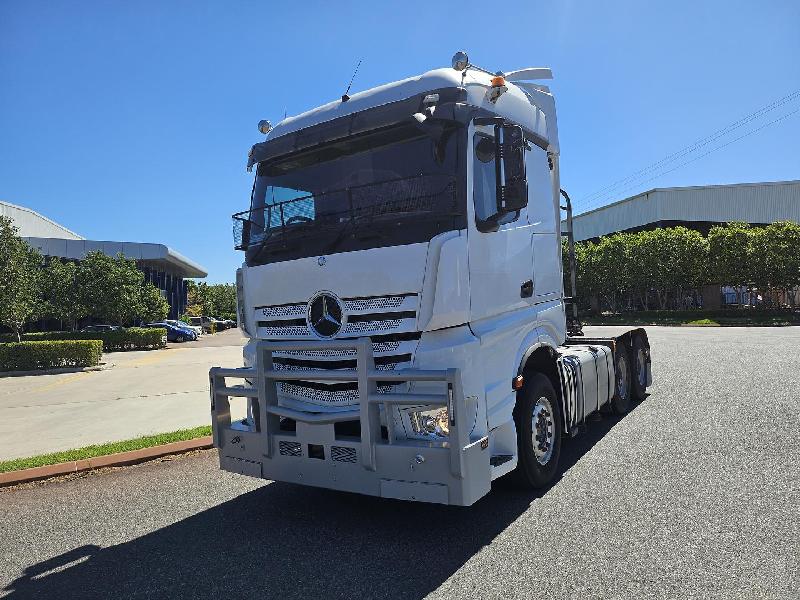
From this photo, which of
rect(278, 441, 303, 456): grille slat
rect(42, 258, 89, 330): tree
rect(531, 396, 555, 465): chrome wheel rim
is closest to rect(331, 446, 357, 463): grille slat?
rect(278, 441, 303, 456): grille slat

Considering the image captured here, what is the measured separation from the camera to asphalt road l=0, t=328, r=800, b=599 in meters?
3.15

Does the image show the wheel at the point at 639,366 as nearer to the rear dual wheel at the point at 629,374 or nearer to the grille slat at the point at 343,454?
the rear dual wheel at the point at 629,374

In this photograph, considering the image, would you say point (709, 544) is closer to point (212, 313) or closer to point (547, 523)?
point (547, 523)

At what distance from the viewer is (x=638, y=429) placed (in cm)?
652

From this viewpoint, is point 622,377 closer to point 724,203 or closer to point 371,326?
point 371,326

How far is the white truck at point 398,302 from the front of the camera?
3.51 m

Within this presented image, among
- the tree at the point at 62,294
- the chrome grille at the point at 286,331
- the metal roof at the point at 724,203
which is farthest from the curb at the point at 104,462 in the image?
the metal roof at the point at 724,203

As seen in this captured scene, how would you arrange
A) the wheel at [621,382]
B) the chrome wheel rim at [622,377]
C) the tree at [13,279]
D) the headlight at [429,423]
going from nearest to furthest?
the headlight at [429,423] < the wheel at [621,382] < the chrome wheel rim at [622,377] < the tree at [13,279]

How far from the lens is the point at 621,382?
755 cm

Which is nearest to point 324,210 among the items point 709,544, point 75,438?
point 709,544

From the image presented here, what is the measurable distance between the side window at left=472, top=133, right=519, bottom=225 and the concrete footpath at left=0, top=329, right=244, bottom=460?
247cm

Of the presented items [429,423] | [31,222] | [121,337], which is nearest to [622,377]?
[429,423]

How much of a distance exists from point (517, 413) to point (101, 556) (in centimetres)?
314

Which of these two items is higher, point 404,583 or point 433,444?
point 433,444
